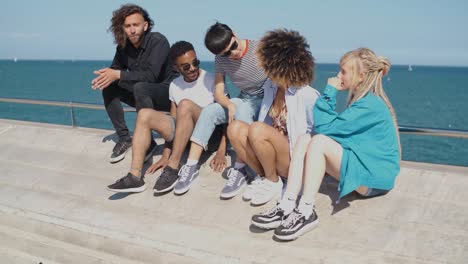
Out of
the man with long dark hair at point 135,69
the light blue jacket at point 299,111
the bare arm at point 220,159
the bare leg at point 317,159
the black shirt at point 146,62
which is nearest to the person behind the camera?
the bare leg at point 317,159

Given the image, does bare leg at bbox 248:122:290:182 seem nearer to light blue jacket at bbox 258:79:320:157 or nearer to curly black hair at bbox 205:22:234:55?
light blue jacket at bbox 258:79:320:157

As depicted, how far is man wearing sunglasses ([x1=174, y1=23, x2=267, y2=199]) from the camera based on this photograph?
4.54 meters

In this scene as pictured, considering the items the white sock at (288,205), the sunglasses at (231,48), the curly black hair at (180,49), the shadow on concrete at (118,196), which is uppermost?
the sunglasses at (231,48)

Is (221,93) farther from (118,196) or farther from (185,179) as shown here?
(118,196)

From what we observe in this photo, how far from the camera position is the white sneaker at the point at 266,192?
430 cm

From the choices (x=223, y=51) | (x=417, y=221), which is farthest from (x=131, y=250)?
(x=417, y=221)

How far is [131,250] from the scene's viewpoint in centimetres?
390

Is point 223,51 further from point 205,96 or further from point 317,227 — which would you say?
point 317,227

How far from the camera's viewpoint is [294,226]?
12.1 feet

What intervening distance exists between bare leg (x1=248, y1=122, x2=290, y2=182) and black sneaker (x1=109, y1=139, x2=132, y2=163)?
2132 mm

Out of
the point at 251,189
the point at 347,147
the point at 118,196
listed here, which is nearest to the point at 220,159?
the point at 251,189

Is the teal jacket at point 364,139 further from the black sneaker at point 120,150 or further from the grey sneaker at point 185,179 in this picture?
the black sneaker at point 120,150

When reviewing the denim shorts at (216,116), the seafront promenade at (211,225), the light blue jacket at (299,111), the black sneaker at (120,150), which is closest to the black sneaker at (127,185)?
the seafront promenade at (211,225)

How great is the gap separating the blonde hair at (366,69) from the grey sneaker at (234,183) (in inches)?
50.4
